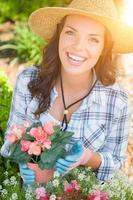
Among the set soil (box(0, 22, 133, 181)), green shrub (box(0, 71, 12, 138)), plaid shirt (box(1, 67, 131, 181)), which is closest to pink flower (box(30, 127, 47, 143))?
plaid shirt (box(1, 67, 131, 181))

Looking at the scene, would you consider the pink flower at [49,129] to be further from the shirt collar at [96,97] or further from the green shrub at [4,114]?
the green shrub at [4,114]

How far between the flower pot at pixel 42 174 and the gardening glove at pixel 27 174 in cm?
2

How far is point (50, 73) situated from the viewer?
10.6 feet

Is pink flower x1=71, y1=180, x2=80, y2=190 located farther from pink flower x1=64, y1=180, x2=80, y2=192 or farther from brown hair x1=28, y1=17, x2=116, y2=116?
brown hair x1=28, y1=17, x2=116, y2=116

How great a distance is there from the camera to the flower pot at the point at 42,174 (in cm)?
278

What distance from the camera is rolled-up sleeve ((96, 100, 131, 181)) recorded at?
3184 millimetres

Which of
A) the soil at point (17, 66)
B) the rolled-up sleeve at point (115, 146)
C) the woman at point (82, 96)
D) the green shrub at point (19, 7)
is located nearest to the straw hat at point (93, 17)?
the woman at point (82, 96)

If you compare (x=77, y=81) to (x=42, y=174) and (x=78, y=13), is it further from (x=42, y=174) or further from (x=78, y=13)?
(x=42, y=174)

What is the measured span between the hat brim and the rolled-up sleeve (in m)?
0.33

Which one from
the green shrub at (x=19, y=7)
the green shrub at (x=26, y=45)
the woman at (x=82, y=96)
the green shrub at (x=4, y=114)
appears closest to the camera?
the woman at (x=82, y=96)

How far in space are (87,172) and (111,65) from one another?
0.60 m

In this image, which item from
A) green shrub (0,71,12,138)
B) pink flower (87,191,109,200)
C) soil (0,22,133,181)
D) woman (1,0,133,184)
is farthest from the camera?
soil (0,22,133,181)

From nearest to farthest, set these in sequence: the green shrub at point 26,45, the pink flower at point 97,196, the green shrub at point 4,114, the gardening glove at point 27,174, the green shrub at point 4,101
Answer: the pink flower at point 97,196 → the gardening glove at point 27,174 → the green shrub at point 4,114 → the green shrub at point 4,101 → the green shrub at point 26,45

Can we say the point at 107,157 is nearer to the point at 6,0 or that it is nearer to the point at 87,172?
the point at 87,172
